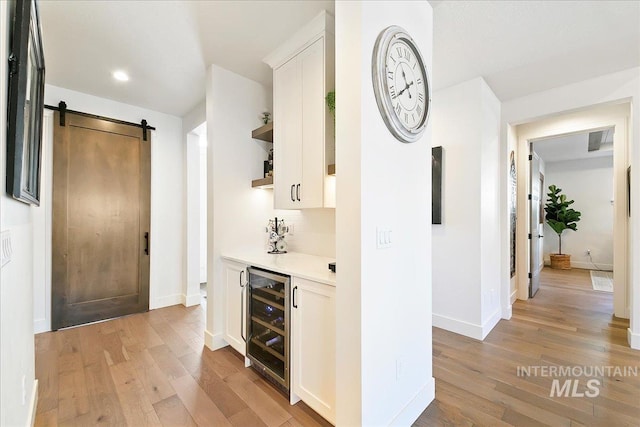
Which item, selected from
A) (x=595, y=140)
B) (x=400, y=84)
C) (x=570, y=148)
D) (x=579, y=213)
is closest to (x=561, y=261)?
(x=579, y=213)

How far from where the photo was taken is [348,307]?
138 cm

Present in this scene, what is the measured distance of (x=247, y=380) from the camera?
2.08 metres

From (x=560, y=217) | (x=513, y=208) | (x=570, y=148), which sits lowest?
(x=560, y=217)

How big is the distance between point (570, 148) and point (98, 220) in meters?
8.06

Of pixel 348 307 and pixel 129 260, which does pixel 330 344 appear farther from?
pixel 129 260

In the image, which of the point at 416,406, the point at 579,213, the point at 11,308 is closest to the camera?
the point at 11,308

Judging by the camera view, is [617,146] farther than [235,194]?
Yes

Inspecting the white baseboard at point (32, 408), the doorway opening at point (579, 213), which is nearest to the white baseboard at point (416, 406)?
the white baseboard at point (32, 408)

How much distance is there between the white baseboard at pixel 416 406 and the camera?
1.58 meters

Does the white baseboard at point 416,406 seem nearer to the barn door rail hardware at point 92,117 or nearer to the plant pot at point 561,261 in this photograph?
the barn door rail hardware at point 92,117

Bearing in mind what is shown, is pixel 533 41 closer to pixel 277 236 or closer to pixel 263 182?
pixel 263 182

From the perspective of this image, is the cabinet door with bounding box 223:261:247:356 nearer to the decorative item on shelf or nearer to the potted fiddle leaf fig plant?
the decorative item on shelf

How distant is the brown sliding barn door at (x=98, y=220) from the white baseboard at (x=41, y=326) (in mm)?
74

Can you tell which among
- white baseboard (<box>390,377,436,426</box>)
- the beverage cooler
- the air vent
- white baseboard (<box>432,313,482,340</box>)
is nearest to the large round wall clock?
the beverage cooler
